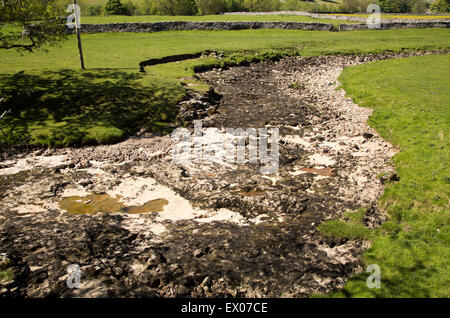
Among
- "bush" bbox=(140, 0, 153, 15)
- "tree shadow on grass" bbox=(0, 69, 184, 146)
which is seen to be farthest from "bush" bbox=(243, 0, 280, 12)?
"tree shadow on grass" bbox=(0, 69, 184, 146)

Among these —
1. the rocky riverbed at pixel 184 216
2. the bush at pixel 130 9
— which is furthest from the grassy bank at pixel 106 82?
the bush at pixel 130 9

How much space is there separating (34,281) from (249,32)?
63796 millimetres

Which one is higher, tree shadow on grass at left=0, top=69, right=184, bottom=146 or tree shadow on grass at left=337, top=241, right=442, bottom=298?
tree shadow on grass at left=0, top=69, right=184, bottom=146

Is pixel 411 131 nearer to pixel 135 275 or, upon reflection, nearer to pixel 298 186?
pixel 298 186

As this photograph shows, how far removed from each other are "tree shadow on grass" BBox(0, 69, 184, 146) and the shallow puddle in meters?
6.46

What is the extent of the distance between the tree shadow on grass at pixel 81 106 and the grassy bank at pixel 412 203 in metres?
15.3

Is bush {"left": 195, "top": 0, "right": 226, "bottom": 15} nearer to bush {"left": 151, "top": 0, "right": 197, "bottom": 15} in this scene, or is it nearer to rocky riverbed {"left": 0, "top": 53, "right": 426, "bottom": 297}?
bush {"left": 151, "top": 0, "right": 197, "bottom": 15}

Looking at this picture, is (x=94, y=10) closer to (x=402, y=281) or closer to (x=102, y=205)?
(x=102, y=205)

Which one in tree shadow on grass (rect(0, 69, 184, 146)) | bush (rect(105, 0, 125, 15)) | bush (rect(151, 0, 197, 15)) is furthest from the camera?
bush (rect(151, 0, 197, 15))

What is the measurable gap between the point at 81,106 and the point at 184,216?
1483 cm

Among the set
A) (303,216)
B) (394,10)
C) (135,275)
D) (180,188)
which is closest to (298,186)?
(303,216)

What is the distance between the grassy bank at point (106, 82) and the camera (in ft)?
73.3

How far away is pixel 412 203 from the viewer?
14.6 m

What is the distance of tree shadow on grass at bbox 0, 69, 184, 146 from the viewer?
2159 centimetres
